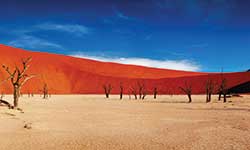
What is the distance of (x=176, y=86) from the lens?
389 ft

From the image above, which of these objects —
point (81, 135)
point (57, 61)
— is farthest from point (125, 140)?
point (57, 61)

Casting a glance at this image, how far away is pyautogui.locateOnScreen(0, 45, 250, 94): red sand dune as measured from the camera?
4515 inches

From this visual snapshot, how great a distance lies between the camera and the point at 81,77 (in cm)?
12600

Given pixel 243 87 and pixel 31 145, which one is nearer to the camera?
pixel 31 145

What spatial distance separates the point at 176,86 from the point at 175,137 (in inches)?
4198

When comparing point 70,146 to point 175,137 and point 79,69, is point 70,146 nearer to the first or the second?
point 175,137

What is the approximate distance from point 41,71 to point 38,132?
11534 cm

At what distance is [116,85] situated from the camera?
399 ft

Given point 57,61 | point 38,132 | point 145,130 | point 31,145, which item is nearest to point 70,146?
point 31,145

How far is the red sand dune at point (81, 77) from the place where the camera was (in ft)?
376

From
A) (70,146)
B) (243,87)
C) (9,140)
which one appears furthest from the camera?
(243,87)

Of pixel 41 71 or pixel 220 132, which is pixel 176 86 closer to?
pixel 41 71

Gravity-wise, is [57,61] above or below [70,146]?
above

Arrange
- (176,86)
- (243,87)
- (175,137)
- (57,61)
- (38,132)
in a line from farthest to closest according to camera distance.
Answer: (57,61) < (176,86) < (243,87) < (38,132) < (175,137)
